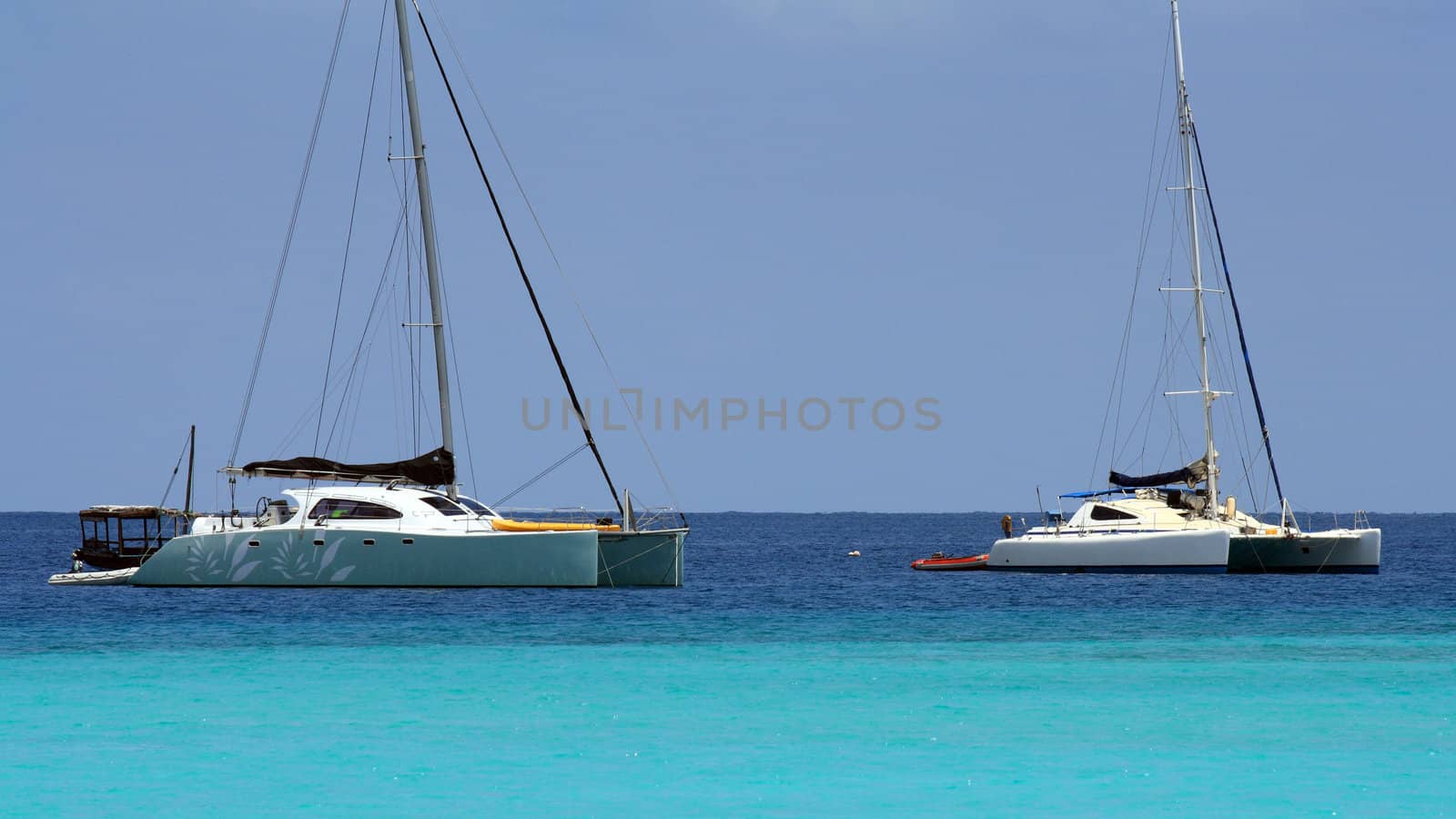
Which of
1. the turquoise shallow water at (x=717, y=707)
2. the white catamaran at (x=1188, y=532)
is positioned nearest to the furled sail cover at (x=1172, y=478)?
the white catamaran at (x=1188, y=532)

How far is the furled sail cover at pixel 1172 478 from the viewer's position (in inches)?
1892

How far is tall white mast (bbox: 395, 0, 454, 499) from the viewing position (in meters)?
37.5

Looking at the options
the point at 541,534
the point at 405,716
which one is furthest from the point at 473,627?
the point at 405,716

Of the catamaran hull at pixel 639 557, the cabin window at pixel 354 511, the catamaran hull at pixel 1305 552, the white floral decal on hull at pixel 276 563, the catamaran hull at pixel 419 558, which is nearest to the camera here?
the catamaran hull at pixel 419 558

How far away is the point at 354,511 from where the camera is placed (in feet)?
119

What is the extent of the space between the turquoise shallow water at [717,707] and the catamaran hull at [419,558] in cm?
63

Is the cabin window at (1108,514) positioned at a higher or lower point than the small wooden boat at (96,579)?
higher

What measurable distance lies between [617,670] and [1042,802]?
413 inches

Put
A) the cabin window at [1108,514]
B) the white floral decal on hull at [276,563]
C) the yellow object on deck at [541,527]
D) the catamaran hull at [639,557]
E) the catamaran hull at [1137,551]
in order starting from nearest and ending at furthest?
1. the white floral decal on hull at [276,563]
2. the yellow object on deck at [541,527]
3. the catamaran hull at [639,557]
4. the catamaran hull at [1137,551]
5. the cabin window at [1108,514]

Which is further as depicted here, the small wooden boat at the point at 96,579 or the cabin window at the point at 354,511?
the small wooden boat at the point at 96,579

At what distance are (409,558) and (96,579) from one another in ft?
40.2

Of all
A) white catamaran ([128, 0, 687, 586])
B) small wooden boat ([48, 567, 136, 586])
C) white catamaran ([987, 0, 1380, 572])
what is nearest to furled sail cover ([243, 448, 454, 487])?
white catamaran ([128, 0, 687, 586])

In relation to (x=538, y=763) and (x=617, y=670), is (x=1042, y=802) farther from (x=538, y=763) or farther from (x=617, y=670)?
(x=617, y=670)

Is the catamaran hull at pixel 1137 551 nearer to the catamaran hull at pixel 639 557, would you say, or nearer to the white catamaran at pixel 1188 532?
the white catamaran at pixel 1188 532
